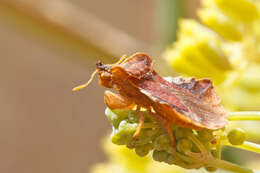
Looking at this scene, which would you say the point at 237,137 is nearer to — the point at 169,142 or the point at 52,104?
the point at 169,142

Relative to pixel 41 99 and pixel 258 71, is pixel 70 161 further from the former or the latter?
pixel 258 71

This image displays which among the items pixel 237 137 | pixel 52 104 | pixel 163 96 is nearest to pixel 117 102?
pixel 163 96

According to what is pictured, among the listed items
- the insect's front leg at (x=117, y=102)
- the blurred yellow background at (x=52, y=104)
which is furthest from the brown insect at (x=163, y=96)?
the blurred yellow background at (x=52, y=104)

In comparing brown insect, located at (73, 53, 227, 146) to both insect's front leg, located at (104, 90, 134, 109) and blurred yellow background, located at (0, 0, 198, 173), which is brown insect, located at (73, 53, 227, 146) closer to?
insect's front leg, located at (104, 90, 134, 109)

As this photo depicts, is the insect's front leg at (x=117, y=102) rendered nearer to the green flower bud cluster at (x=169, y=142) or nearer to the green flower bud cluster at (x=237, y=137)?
the green flower bud cluster at (x=169, y=142)

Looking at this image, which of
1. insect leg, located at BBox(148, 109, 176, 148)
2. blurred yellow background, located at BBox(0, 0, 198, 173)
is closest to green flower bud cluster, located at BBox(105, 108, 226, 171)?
insect leg, located at BBox(148, 109, 176, 148)

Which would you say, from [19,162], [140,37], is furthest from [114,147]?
[140,37]
